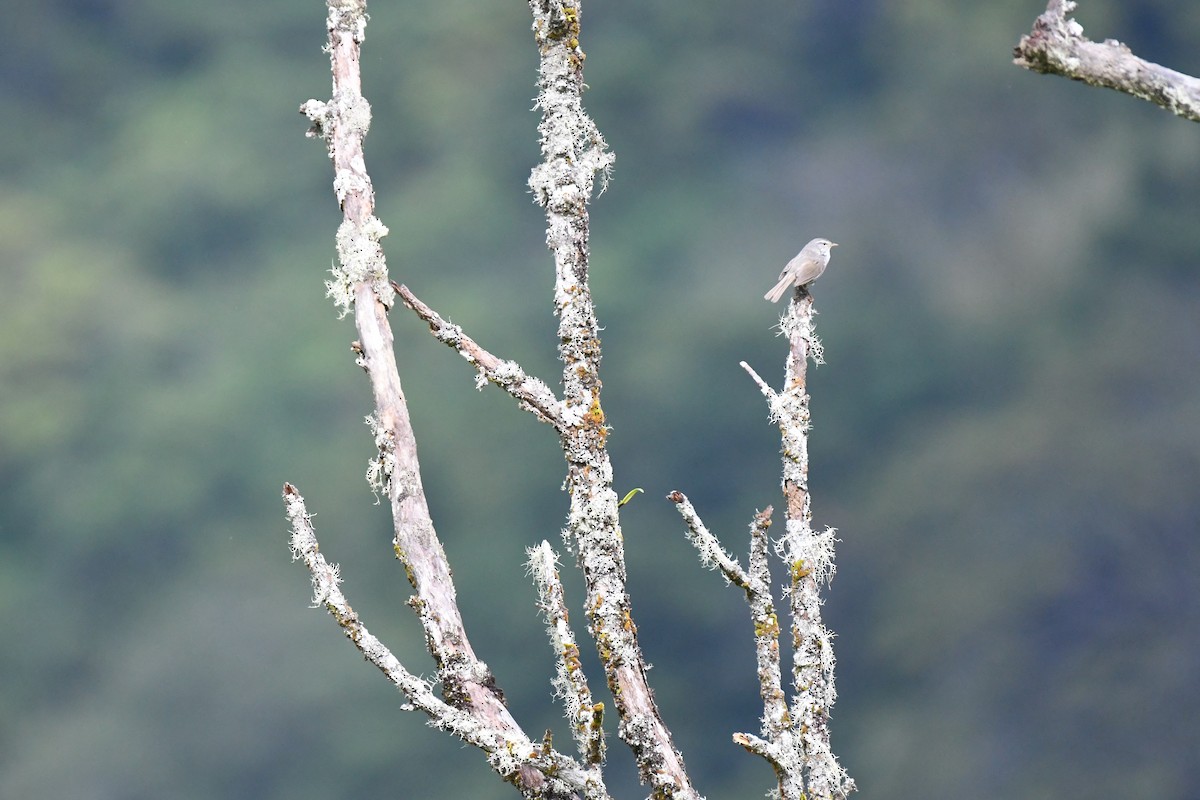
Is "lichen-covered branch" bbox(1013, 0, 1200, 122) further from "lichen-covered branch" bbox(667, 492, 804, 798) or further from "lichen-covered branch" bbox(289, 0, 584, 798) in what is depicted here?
"lichen-covered branch" bbox(289, 0, 584, 798)

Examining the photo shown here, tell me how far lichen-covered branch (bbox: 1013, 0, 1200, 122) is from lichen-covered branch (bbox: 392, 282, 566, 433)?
109 centimetres

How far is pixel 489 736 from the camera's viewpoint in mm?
2145

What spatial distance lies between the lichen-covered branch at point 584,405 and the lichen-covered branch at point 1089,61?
99cm

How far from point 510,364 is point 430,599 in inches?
19.6

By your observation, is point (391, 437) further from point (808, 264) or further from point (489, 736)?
point (808, 264)

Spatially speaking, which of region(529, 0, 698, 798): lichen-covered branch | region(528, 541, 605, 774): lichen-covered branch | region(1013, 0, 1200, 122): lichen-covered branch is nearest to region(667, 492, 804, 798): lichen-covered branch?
region(529, 0, 698, 798): lichen-covered branch

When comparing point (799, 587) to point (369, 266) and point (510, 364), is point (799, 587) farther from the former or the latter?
point (369, 266)

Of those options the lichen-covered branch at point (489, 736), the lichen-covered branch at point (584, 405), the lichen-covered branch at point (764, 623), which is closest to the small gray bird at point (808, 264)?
the lichen-covered branch at point (584, 405)

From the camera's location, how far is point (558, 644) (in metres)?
2.21

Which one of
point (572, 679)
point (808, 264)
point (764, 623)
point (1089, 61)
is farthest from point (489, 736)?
point (1089, 61)

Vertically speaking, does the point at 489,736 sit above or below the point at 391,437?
below

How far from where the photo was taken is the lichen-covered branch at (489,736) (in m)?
2.12

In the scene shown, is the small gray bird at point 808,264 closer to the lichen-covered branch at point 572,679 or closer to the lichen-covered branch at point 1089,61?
the lichen-covered branch at point 572,679

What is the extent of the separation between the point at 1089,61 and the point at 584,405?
1104mm
